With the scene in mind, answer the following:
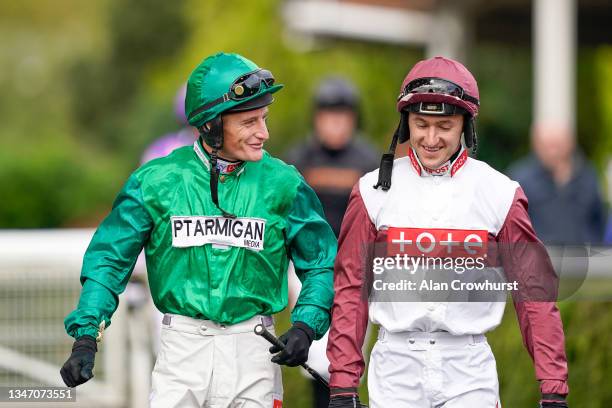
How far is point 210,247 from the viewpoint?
4.94 meters

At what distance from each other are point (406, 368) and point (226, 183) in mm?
950

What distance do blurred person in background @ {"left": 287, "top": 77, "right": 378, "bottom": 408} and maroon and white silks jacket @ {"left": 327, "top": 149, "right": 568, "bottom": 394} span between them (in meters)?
2.97

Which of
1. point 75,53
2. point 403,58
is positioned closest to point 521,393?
point 403,58

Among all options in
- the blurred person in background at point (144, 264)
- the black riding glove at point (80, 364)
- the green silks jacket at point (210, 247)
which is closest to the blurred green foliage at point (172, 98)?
the blurred person in background at point (144, 264)

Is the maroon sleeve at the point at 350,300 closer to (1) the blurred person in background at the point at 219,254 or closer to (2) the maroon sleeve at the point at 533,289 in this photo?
(1) the blurred person in background at the point at 219,254

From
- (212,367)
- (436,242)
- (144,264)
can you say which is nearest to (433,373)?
(436,242)

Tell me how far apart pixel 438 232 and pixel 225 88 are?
0.95 m

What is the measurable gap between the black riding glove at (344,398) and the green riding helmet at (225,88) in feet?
3.61

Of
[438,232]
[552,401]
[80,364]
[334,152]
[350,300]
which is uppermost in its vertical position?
[334,152]

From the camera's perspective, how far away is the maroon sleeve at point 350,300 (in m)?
4.75

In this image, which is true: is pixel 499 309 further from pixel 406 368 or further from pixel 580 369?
pixel 580 369

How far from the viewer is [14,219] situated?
2462cm

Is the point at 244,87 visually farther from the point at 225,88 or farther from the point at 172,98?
the point at 172,98

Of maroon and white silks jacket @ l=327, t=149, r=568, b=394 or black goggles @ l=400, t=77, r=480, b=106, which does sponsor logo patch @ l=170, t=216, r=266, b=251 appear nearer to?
maroon and white silks jacket @ l=327, t=149, r=568, b=394
